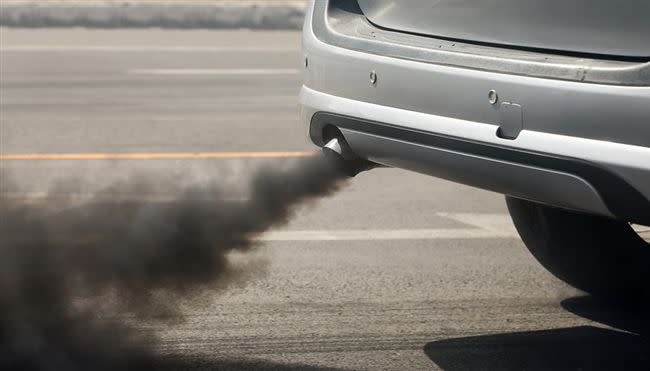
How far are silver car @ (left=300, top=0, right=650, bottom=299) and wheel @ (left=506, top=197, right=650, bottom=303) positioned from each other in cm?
96

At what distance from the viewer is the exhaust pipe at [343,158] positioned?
160 inches

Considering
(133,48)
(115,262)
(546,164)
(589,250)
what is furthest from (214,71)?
(546,164)

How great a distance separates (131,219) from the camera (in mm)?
4551

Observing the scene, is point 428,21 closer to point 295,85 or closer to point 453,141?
point 453,141

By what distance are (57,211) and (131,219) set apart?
0.87 feet

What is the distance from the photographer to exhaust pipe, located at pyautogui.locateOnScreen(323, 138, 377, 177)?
13.4 feet

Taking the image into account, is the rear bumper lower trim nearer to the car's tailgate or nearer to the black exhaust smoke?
the car's tailgate

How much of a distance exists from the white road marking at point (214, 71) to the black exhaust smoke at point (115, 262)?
26.3 ft

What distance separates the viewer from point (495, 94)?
3.51m

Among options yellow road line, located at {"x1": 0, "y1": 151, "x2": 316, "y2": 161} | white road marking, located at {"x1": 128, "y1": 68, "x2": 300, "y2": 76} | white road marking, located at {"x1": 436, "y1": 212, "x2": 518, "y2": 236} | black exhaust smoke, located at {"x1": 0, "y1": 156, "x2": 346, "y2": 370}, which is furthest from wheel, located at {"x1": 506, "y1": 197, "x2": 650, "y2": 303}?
white road marking, located at {"x1": 128, "y1": 68, "x2": 300, "y2": 76}

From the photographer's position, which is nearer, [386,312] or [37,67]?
[386,312]

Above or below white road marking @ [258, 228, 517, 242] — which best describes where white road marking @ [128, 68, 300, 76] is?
below

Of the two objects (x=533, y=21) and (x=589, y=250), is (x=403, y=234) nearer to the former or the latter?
(x=589, y=250)

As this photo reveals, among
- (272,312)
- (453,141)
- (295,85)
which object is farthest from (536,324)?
(295,85)
